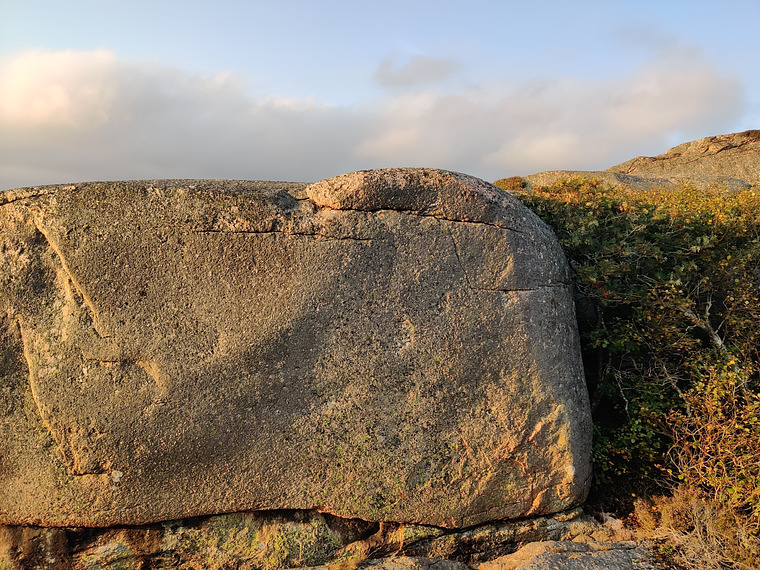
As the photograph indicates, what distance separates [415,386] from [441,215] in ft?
5.87

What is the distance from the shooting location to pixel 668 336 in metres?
6.32

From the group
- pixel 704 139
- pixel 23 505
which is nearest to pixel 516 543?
pixel 23 505

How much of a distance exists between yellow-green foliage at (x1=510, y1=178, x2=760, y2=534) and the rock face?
1.50 m

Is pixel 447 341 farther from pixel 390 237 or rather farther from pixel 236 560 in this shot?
pixel 236 560

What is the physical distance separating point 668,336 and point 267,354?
473 cm

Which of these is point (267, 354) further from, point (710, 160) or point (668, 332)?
point (710, 160)

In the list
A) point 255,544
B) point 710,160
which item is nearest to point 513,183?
Result: point 710,160

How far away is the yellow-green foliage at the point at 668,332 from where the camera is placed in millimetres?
5730

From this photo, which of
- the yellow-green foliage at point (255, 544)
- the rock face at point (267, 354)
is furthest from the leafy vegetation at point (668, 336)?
the yellow-green foliage at point (255, 544)

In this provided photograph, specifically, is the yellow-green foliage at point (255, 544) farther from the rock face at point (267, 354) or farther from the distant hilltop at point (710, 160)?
the distant hilltop at point (710, 160)

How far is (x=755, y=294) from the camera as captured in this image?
6.61 metres

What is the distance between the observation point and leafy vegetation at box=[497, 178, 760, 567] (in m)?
5.68

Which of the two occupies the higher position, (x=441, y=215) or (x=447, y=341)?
(x=441, y=215)

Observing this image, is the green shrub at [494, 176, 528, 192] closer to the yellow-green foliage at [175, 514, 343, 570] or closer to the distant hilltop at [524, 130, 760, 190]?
the distant hilltop at [524, 130, 760, 190]
